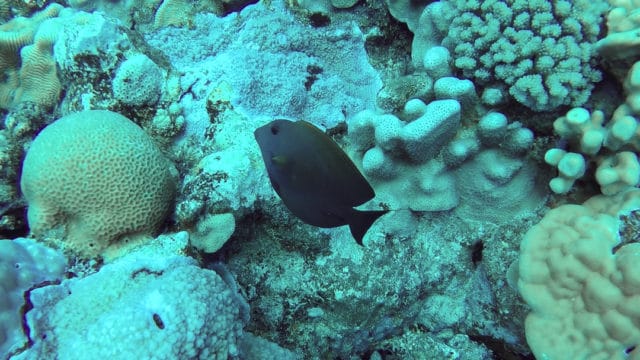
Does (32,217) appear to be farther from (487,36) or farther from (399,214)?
(487,36)

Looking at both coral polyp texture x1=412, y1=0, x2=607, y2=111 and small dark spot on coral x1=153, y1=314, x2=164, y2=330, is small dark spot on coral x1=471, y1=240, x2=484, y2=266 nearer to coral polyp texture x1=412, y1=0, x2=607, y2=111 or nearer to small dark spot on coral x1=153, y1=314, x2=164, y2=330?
coral polyp texture x1=412, y1=0, x2=607, y2=111

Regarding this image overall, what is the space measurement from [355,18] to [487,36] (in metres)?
1.07

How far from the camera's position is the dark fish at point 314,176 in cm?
167

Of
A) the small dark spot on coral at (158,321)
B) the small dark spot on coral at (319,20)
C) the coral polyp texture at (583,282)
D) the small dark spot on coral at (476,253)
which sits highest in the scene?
the small dark spot on coral at (319,20)

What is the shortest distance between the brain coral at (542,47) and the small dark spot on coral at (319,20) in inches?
43.6

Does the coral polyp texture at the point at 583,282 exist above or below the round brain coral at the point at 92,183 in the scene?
below

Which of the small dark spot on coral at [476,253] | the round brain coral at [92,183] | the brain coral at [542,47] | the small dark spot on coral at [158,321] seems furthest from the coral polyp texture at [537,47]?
the small dark spot on coral at [158,321]

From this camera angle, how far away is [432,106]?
91.0 inches

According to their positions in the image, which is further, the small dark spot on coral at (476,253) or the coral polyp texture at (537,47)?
the small dark spot on coral at (476,253)

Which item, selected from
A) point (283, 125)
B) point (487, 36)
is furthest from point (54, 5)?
point (487, 36)

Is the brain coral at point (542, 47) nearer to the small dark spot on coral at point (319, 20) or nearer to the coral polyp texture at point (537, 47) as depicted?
the coral polyp texture at point (537, 47)

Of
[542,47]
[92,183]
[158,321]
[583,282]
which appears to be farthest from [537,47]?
[92,183]

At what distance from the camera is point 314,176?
1703mm

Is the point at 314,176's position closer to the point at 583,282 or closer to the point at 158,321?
the point at 158,321
